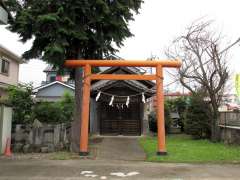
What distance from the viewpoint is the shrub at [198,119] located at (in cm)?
1959

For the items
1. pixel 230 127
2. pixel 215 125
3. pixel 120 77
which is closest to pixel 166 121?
pixel 215 125

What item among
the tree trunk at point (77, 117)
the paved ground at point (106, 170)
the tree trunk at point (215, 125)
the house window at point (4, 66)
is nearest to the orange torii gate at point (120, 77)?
the tree trunk at point (77, 117)

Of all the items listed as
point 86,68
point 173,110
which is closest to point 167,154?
point 86,68

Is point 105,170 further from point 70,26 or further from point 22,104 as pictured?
point 22,104

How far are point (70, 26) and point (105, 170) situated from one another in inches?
232

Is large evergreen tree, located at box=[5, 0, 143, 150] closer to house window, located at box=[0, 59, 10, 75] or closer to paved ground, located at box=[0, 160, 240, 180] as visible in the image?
paved ground, located at box=[0, 160, 240, 180]

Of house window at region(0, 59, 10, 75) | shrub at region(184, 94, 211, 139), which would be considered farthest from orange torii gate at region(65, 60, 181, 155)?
house window at region(0, 59, 10, 75)

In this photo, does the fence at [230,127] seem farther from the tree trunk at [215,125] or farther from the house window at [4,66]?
the house window at [4,66]

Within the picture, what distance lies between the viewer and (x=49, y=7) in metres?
11.8

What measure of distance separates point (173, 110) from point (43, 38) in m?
22.7

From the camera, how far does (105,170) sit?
918cm

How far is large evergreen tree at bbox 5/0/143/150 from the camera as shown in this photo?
38.3 feet

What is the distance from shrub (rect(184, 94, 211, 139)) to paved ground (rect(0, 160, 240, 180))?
374 inches

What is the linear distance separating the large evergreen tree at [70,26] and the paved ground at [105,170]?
330 centimetres
